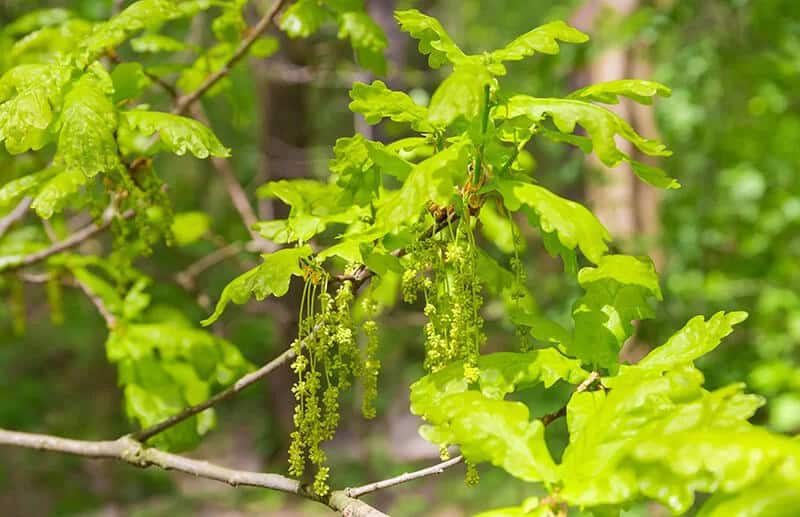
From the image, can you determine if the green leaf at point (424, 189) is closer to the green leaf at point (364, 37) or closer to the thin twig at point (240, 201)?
the green leaf at point (364, 37)

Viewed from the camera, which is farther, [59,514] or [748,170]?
[59,514]

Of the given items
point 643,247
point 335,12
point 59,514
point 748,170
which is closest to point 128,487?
point 59,514

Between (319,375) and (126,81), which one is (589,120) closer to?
(319,375)

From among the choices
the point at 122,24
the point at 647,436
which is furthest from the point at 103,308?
the point at 647,436

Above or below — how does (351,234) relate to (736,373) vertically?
above

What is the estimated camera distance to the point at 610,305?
1676mm

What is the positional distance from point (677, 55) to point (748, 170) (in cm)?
103

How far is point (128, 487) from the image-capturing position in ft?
28.8

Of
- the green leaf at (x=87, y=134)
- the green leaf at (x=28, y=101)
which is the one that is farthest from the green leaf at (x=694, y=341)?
the green leaf at (x=28, y=101)

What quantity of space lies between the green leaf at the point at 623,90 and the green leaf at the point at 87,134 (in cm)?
96

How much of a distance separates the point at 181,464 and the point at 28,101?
873mm

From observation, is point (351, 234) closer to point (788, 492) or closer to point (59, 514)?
point (788, 492)

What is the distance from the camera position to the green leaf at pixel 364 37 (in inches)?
102

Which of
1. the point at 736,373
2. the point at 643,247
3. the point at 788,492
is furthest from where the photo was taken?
the point at 643,247
